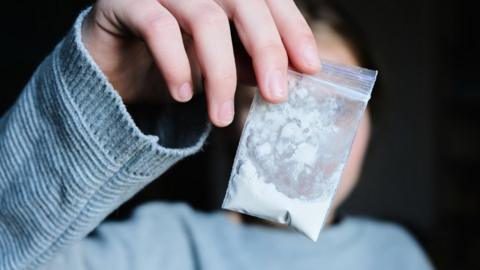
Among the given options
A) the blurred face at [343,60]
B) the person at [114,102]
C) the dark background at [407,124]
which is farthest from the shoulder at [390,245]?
the person at [114,102]

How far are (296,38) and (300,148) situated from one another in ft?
0.29

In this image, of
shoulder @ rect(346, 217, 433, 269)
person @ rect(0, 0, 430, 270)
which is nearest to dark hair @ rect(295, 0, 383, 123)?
shoulder @ rect(346, 217, 433, 269)

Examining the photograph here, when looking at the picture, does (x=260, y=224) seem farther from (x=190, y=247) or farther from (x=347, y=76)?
(x=347, y=76)

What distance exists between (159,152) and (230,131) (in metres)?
0.64

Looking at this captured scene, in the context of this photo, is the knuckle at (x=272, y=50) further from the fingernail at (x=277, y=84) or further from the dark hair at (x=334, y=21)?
the dark hair at (x=334, y=21)

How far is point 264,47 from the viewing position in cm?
41

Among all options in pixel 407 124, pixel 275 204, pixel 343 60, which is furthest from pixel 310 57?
pixel 407 124

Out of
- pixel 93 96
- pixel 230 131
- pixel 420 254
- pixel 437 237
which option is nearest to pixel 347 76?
Result: pixel 93 96

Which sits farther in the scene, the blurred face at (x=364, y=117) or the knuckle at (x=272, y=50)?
the blurred face at (x=364, y=117)

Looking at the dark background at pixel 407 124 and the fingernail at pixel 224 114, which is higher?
the fingernail at pixel 224 114

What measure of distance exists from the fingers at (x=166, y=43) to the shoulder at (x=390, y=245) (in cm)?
78

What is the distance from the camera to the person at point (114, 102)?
1.33 feet

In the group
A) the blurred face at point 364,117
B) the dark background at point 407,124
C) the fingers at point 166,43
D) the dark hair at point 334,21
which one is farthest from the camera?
the dark background at point 407,124

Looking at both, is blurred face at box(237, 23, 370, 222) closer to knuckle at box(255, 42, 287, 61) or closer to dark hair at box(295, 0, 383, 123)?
dark hair at box(295, 0, 383, 123)
